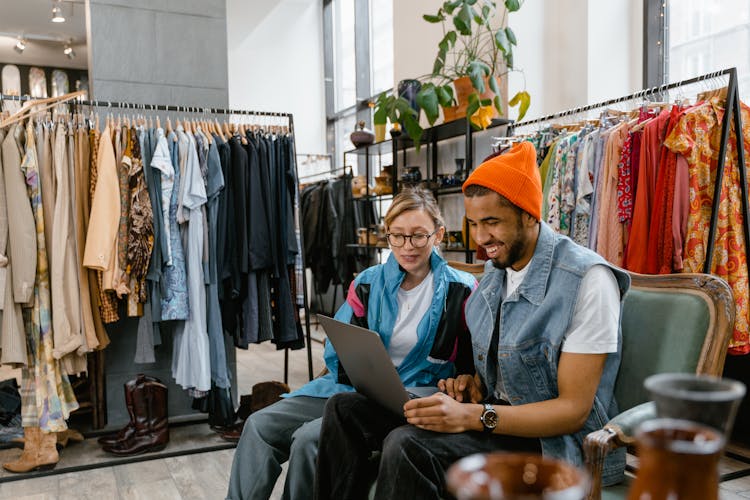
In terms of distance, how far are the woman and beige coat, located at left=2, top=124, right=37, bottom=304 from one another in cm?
135

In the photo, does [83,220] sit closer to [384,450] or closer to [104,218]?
[104,218]

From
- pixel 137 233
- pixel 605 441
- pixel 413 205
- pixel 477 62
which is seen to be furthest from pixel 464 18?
pixel 605 441

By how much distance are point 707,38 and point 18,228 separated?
3.43m

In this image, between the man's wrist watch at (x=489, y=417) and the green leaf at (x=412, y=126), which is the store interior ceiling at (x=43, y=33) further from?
the man's wrist watch at (x=489, y=417)

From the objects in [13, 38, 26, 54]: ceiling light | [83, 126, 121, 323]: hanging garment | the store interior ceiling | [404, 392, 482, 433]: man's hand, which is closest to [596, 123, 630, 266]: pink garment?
[404, 392, 482, 433]: man's hand

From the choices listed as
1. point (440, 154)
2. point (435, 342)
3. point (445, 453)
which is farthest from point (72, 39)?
point (445, 453)

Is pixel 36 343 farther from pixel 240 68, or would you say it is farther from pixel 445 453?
pixel 240 68

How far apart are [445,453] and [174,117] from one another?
2.67 meters

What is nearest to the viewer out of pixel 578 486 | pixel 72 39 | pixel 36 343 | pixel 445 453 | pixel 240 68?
pixel 578 486

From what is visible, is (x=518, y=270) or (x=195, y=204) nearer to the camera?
(x=518, y=270)

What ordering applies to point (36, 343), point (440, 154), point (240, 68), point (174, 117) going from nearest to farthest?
point (36, 343) → point (174, 117) → point (440, 154) → point (240, 68)

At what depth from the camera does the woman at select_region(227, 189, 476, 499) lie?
5.87 ft

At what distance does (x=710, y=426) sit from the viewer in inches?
15.3

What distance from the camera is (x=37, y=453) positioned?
272 centimetres
